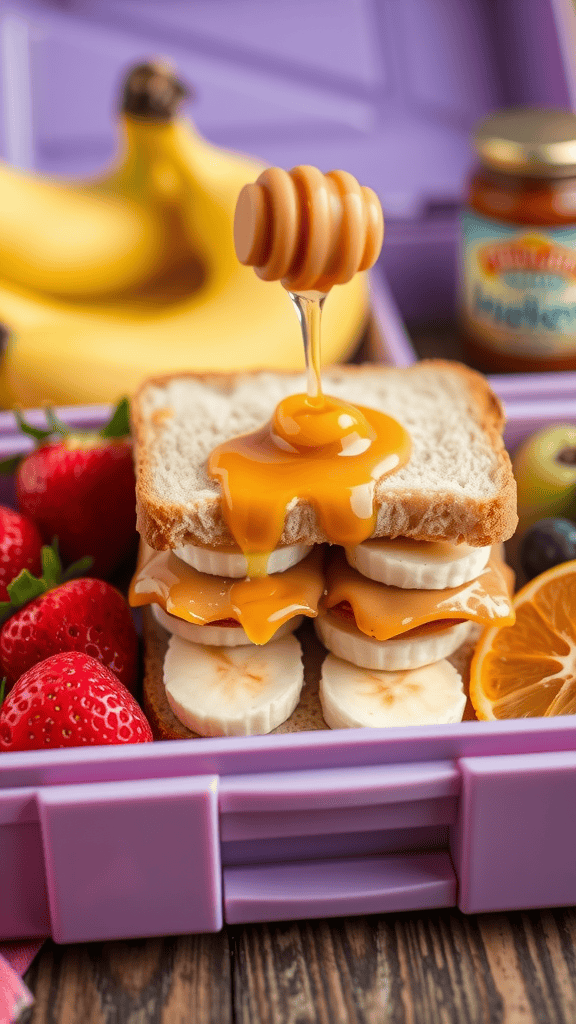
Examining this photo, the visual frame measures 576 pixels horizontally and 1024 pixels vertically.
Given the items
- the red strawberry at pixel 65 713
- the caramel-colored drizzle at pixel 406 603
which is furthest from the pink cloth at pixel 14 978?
the caramel-colored drizzle at pixel 406 603

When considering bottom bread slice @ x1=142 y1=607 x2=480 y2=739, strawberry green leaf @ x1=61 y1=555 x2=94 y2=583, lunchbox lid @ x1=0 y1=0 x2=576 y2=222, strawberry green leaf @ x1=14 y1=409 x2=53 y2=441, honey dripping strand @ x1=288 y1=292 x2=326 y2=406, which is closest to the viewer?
honey dripping strand @ x1=288 y1=292 x2=326 y2=406

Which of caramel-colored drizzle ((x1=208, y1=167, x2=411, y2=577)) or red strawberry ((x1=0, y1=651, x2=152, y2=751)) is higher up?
caramel-colored drizzle ((x1=208, y1=167, x2=411, y2=577))

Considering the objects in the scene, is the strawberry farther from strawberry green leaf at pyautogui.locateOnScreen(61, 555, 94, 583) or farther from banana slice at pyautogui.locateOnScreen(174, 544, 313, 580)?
banana slice at pyautogui.locateOnScreen(174, 544, 313, 580)

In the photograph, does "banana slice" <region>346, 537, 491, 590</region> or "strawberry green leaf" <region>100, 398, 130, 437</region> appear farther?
"strawberry green leaf" <region>100, 398, 130, 437</region>

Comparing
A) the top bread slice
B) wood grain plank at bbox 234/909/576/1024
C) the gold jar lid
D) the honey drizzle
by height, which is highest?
the gold jar lid

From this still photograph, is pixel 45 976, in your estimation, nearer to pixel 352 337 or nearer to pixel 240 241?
pixel 240 241

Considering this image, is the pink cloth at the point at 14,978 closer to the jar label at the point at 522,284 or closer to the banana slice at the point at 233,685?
the banana slice at the point at 233,685

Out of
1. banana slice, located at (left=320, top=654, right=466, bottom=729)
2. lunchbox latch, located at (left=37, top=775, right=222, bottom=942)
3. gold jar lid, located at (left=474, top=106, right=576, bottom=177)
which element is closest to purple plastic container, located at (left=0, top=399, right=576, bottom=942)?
lunchbox latch, located at (left=37, top=775, right=222, bottom=942)
